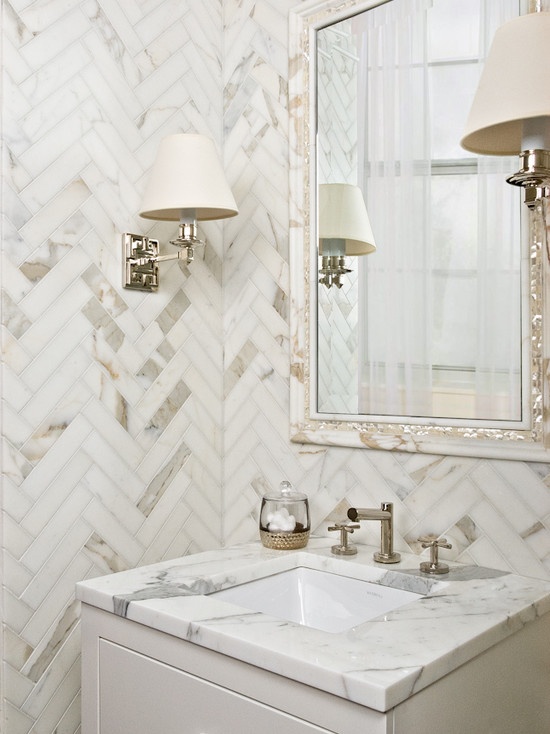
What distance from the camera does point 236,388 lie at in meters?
1.86

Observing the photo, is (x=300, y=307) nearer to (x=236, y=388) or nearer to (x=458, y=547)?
(x=236, y=388)

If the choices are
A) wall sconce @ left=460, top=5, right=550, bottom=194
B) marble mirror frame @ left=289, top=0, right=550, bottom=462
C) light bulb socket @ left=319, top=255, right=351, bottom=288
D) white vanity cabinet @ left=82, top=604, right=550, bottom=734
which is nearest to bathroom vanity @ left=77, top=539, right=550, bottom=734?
white vanity cabinet @ left=82, top=604, right=550, bottom=734

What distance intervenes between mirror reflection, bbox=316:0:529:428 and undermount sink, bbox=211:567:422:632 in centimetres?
36

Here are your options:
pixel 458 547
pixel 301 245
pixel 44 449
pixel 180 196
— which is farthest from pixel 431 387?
pixel 44 449

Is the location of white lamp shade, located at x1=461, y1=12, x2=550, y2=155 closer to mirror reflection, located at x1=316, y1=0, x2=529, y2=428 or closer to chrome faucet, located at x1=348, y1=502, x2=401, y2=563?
mirror reflection, located at x1=316, y1=0, x2=529, y2=428

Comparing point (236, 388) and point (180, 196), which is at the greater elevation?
point (180, 196)

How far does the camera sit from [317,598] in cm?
A: 144

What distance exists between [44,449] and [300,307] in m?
0.67

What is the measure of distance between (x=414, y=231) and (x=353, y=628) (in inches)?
32.7

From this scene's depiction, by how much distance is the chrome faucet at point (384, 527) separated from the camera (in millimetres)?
1424

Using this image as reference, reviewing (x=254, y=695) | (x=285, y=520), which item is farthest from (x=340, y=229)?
(x=254, y=695)

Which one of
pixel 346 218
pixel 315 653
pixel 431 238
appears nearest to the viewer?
pixel 315 653

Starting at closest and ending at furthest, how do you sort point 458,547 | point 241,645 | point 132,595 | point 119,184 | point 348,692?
1. point 348,692
2. point 241,645
3. point 132,595
4. point 458,547
5. point 119,184

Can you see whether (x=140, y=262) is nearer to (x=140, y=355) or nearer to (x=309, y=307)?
(x=140, y=355)
